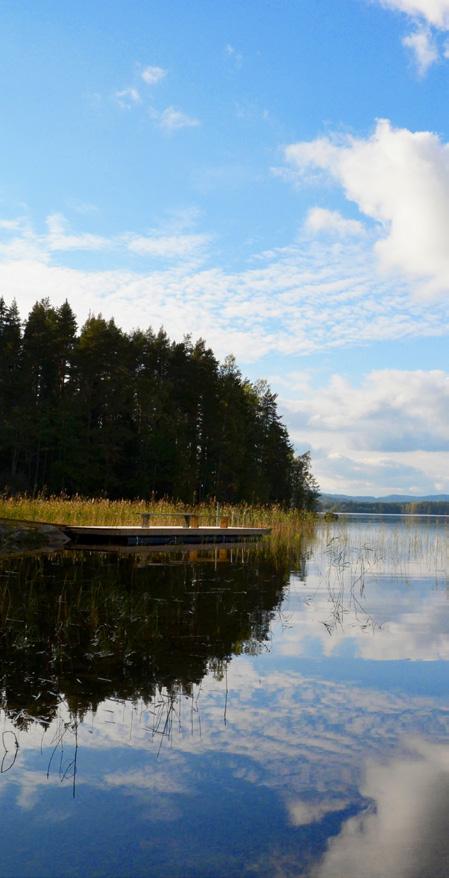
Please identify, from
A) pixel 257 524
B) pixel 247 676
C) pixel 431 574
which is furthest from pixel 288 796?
pixel 257 524

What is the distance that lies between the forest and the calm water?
93.4 ft

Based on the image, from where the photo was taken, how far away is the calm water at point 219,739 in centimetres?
339

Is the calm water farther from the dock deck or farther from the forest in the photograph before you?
the forest

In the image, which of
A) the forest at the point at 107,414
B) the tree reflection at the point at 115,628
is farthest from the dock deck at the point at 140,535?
the forest at the point at 107,414

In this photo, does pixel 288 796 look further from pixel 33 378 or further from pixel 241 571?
pixel 33 378

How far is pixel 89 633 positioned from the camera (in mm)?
8008

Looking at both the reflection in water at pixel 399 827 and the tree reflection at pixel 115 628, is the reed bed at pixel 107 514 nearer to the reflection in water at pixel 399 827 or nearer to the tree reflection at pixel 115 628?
the tree reflection at pixel 115 628

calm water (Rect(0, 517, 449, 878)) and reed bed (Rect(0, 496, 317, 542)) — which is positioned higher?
reed bed (Rect(0, 496, 317, 542))

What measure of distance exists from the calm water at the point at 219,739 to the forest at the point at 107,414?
28.5m

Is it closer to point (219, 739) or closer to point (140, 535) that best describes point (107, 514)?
point (140, 535)

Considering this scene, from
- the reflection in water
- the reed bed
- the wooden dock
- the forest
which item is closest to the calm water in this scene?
the reflection in water

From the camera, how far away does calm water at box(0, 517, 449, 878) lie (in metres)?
3.39

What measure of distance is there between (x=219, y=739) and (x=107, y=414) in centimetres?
3908

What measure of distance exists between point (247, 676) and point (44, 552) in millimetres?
12364
